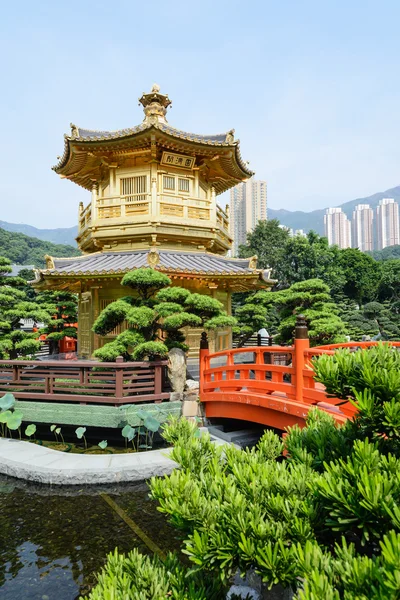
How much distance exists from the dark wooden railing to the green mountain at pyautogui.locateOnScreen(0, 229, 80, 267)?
83.7 metres

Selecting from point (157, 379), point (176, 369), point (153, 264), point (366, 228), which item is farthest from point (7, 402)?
point (366, 228)

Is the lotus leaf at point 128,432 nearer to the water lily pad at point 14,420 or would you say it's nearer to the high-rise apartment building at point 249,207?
the water lily pad at point 14,420

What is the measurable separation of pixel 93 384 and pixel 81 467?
7.69ft

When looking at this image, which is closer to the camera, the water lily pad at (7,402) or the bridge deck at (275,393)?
the bridge deck at (275,393)

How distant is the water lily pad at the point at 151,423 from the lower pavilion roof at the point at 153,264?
4662mm

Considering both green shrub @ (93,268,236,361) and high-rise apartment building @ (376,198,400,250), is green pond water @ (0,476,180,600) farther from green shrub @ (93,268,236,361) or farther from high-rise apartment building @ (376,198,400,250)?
high-rise apartment building @ (376,198,400,250)

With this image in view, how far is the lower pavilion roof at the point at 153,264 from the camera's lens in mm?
11898

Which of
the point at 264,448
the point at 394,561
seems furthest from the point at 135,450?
the point at 394,561

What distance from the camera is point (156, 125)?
12.0 metres

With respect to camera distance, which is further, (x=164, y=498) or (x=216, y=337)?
(x=216, y=337)

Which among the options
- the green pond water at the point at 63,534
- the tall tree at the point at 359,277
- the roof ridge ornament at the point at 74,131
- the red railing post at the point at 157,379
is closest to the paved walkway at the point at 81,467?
the green pond water at the point at 63,534

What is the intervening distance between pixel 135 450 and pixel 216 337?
6.06 meters

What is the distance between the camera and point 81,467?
287 inches

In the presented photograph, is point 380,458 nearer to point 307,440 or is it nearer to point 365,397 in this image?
point 365,397
